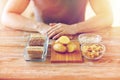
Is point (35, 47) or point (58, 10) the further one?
point (58, 10)

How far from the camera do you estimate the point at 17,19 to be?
5.14 feet

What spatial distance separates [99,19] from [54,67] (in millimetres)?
606

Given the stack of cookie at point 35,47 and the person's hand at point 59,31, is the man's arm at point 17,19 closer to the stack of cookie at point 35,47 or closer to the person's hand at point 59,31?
the person's hand at point 59,31

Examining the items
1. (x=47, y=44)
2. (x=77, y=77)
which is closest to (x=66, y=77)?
(x=77, y=77)

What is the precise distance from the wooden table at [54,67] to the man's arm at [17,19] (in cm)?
20

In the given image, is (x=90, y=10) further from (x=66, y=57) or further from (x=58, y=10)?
(x=66, y=57)

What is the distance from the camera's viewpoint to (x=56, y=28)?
4.67ft

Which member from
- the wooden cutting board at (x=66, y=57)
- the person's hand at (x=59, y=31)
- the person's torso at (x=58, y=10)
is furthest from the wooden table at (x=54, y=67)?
the person's torso at (x=58, y=10)

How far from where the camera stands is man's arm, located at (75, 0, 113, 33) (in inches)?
58.5

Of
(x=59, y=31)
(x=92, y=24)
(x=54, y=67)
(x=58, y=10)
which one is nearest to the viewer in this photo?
(x=54, y=67)

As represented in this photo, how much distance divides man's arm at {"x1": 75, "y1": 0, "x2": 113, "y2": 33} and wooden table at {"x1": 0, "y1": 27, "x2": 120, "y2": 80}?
0.21 meters

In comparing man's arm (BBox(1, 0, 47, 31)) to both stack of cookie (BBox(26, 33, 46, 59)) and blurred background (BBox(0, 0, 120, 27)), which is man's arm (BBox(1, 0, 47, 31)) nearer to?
stack of cookie (BBox(26, 33, 46, 59))

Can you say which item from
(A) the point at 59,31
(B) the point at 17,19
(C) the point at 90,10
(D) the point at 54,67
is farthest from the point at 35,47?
(C) the point at 90,10

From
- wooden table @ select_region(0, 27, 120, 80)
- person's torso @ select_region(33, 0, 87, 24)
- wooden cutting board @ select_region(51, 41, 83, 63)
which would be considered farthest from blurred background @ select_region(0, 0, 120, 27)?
wooden cutting board @ select_region(51, 41, 83, 63)
